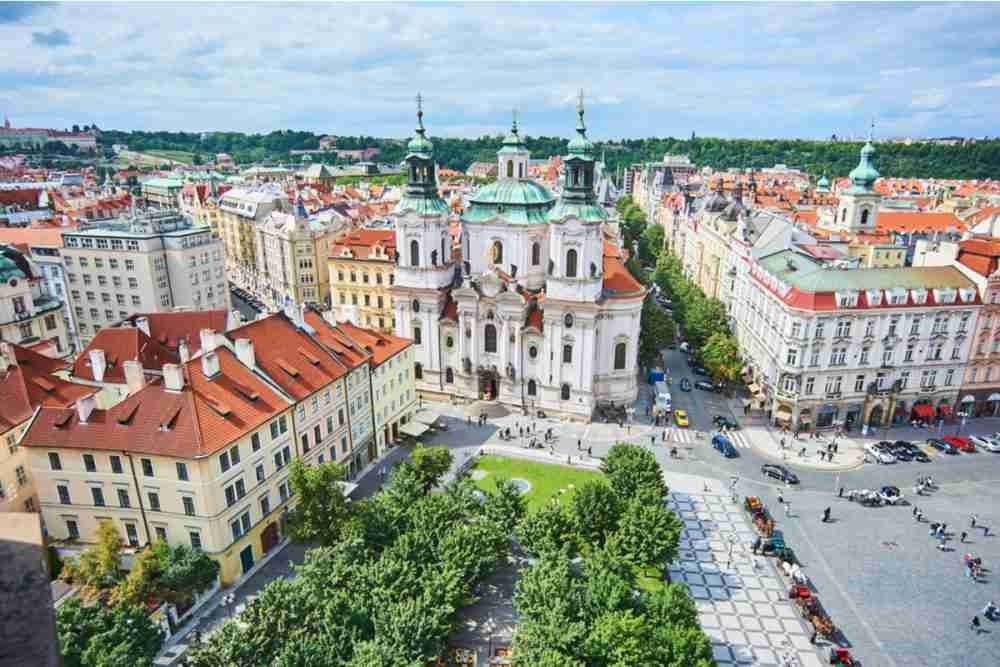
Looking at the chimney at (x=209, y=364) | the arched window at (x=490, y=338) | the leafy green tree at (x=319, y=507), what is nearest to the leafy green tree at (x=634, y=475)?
the leafy green tree at (x=319, y=507)

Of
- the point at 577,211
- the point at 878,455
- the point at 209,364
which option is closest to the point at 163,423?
the point at 209,364

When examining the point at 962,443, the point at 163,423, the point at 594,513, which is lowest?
the point at 962,443

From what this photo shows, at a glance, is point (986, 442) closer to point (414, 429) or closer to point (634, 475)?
point (634, 475)

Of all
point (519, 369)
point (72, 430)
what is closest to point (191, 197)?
point (519, 369)

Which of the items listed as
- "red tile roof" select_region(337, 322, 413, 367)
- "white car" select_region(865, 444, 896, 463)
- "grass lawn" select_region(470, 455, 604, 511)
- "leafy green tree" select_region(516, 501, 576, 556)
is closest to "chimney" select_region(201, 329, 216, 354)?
"red tile roof" select_region(337, 322, 413, 367)

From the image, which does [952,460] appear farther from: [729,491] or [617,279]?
Result: [617,279]

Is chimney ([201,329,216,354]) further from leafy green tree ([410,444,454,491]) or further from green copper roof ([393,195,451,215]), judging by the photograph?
green copper roof ([393,195,451,215])
